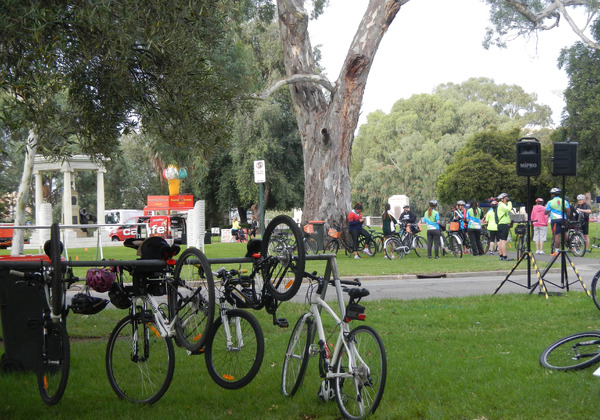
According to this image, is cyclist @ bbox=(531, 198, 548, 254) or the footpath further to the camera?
cyclist @ bbox=(531, 198, 548, 254)

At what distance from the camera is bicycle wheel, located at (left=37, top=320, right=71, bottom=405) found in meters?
5.35

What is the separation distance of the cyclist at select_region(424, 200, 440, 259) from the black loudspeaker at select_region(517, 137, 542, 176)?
32.5ft

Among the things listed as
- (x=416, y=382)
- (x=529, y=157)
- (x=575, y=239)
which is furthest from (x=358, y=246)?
(x=416, y=382)

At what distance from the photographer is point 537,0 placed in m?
29.1

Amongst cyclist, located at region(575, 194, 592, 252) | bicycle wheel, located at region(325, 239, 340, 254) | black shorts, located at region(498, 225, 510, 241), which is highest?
cyclist, located at region(575, 194, 592, 252)

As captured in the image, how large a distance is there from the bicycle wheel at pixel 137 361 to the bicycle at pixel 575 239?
19366 mm

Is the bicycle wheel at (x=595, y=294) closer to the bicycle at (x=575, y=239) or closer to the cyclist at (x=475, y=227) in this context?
the cyclist at (x=475, y=227)

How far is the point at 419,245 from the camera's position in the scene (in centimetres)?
2472

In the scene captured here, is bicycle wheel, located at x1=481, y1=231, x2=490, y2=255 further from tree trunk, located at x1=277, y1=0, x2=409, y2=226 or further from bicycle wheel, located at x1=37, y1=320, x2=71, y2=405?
bicycle wheel, located at x1=37, y1=320, x2=71, y2=405

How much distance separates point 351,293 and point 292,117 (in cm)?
4317

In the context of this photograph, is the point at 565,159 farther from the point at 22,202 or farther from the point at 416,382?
the point at 22,202

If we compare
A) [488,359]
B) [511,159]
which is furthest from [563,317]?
Answer: [511,159]

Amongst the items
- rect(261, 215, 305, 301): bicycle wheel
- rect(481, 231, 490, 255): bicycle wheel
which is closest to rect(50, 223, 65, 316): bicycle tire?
rect(261, 215, 305, 301): bicycle wheel

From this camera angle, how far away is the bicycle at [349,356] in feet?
15.8
